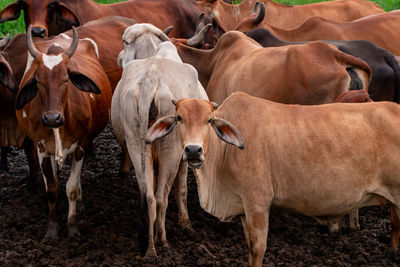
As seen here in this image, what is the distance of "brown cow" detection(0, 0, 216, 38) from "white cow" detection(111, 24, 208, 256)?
2729mm

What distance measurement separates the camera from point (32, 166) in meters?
6.90

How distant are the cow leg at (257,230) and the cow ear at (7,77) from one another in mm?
3156

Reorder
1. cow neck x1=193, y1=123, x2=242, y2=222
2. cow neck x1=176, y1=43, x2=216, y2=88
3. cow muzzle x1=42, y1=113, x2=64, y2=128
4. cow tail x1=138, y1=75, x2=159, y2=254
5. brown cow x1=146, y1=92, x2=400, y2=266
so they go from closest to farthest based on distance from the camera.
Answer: brown cow x1=146, y1=92, x2=400, y2=266 < cow neck x1=193, y1=123, x2=242, y2=222 < cow tail x1=138, y1=75, x2=159, y2=254 < cow muzzle x1=42, y1=113, x2=64, y2=128 < cow neck x1=176, y1=43, x2=216, y2=88

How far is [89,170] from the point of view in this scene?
7.63 metres

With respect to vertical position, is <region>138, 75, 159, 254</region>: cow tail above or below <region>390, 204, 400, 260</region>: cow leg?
above

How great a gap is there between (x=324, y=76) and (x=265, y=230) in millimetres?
2075

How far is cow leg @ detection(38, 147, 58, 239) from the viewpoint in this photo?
5.80 meters

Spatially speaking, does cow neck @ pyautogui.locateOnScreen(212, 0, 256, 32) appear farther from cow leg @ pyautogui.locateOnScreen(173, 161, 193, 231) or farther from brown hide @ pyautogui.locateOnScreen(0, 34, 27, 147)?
cow leg @ pyautogui.locateOnScreen(173, 161, 193, 231)

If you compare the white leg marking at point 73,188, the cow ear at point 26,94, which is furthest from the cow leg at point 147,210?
the cow ear at point 26,94

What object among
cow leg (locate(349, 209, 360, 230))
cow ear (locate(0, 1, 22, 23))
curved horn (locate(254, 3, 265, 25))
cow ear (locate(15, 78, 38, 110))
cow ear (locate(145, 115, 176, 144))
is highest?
cow ear (locate(145, 115, 176, 144))

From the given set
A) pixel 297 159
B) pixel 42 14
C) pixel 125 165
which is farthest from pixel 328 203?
pixel 42 14

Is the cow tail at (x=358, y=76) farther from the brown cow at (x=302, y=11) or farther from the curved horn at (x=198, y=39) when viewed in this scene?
the brown cow at (x=302, y=11)

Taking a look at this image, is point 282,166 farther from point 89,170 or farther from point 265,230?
point 89,170

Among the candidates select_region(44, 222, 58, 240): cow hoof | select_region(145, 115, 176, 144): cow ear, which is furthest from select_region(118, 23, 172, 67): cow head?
select_region(145, 115, 176, 144): cow ear
